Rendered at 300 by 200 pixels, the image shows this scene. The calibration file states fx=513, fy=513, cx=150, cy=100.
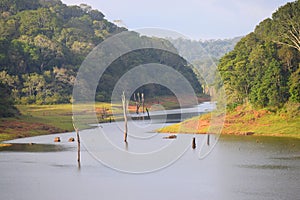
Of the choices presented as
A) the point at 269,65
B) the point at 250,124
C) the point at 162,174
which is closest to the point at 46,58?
the point at 269,65

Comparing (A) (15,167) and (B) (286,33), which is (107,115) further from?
(A) (15,167)

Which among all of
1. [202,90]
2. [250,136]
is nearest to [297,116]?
[250,136]

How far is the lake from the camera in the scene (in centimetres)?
3569

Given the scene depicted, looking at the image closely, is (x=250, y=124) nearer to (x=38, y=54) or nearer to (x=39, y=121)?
(x=39, y=121)

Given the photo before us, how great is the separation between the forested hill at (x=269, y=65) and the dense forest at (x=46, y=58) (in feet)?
123

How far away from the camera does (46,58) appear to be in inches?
4899

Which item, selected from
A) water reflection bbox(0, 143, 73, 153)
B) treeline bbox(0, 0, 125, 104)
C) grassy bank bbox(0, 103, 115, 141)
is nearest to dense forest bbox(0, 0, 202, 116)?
treeline bbox(0, 0, 125, 104)

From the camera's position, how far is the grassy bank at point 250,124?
6812 centimetres

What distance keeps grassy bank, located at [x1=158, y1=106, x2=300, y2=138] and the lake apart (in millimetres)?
4804

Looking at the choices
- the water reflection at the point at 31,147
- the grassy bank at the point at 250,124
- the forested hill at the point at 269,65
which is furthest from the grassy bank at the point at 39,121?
the forested hill at the point at 269,65

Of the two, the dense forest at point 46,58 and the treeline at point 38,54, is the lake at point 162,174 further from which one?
the treeline at point 38,54

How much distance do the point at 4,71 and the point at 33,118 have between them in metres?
25.6

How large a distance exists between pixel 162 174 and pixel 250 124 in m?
31.9

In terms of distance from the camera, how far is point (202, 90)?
169875 millimetres
